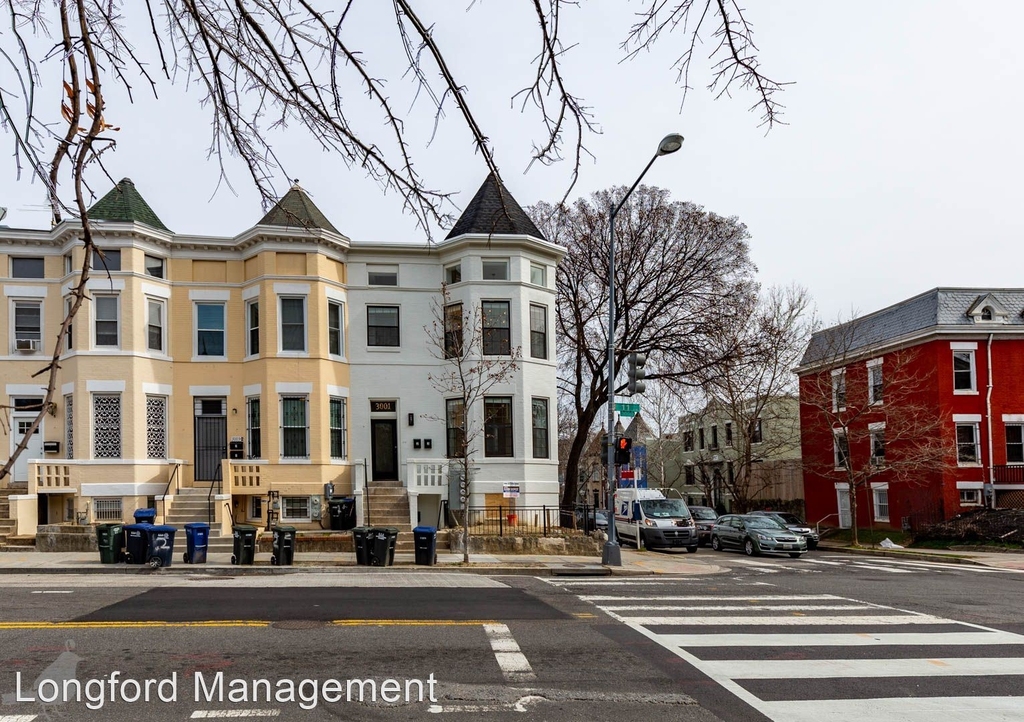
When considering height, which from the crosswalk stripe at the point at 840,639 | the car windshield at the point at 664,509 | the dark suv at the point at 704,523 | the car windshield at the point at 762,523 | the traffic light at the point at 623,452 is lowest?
the dark suv at the point at 704,523

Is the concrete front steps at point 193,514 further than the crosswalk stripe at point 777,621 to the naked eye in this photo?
Yes

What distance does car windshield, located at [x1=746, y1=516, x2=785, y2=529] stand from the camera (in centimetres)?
3240

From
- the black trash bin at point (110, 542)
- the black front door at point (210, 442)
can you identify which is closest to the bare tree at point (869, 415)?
the black front door at point (210, 442)

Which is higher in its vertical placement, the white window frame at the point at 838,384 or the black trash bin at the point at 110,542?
the white window frame at the point at 838,384

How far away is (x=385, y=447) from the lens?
3044cm

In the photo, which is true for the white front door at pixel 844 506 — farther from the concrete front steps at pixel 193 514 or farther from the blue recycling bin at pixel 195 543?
the blue recycling bin at pixel 195 543

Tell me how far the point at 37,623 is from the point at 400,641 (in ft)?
16.0

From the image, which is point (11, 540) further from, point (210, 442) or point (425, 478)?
point (425, 478)

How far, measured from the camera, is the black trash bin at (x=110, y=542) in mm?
21609

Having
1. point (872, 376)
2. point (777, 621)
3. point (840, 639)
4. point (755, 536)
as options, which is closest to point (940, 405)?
point (872, 376)

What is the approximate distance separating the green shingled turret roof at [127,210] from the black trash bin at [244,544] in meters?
11.2

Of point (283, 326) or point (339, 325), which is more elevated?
point (339, 325)

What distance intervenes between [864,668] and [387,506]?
2003 cm

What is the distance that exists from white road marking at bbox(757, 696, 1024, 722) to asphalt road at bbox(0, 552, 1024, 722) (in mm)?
32
